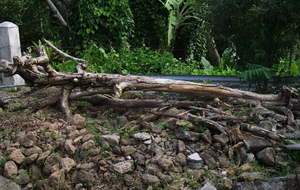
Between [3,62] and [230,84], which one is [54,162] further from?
[230,84]

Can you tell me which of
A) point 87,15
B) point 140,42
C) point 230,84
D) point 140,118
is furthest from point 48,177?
point 140,42

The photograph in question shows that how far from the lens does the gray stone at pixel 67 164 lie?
11.7 feet

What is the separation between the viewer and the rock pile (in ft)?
11.4

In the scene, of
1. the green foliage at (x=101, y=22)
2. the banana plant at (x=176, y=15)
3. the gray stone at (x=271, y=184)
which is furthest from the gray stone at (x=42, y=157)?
the banana plant at (x=176, y=15)

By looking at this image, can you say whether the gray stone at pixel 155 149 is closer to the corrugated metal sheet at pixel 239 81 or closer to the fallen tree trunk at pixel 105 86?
the fallen tree trunk at pixel 105 86

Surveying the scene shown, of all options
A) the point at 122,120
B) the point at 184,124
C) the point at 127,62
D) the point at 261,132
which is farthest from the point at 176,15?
the point at 261,132

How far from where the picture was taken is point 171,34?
9758 mm

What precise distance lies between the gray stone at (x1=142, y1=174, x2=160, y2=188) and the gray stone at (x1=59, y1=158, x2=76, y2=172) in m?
0.85

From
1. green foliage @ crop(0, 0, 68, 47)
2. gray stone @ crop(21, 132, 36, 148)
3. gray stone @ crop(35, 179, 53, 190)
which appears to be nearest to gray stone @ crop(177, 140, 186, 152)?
gray stone @ crop(35, 179, 53, 190)

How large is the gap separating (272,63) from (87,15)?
503 centimetres

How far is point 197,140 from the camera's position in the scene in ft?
13.2

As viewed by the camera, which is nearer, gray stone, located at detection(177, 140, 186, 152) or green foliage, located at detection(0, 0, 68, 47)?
gray stone, located at detection(177, 140, 186, 152)

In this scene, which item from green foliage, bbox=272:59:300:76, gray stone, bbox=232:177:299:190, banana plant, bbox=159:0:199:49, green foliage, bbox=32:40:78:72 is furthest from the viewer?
banana plant, bbox=159:0:199:49

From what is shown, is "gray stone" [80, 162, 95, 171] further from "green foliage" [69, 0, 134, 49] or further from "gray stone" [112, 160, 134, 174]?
"green foliage" [69, 0, 134, 49]
